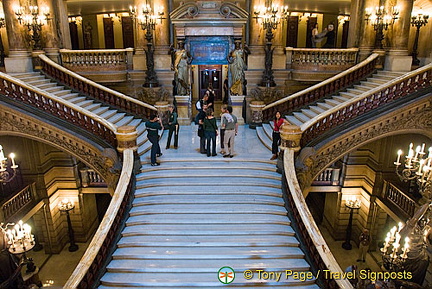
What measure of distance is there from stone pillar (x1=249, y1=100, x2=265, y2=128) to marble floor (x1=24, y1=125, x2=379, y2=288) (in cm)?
31

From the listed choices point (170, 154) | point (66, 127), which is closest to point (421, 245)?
point (170, 154)

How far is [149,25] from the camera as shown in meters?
11.8

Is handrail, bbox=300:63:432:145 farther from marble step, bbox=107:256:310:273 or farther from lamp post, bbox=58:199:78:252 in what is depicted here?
lamp post, bbox=58:199:78:252

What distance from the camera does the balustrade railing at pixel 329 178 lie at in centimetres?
1330

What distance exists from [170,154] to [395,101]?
19.5ft

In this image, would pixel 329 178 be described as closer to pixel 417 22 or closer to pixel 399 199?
pixel 399 199

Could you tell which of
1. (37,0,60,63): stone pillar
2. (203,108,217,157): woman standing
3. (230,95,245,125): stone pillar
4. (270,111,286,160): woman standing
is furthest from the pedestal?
(270,111,286,160): woman standing

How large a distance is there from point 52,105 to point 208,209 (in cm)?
513

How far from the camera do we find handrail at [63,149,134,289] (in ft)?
18.7

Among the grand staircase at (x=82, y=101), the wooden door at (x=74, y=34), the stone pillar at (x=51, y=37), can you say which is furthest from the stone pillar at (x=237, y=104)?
the wooden door at (x=74, y=34)

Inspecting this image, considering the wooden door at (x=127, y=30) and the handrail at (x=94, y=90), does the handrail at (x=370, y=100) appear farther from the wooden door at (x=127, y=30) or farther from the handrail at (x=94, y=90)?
the wooden door at (x=127, y=30)

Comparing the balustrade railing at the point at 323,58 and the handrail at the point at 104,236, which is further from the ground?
the balustrade railing at the point at 323,58

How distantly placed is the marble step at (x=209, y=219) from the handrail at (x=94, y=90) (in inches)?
194

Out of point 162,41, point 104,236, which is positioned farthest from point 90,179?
point 104,236
